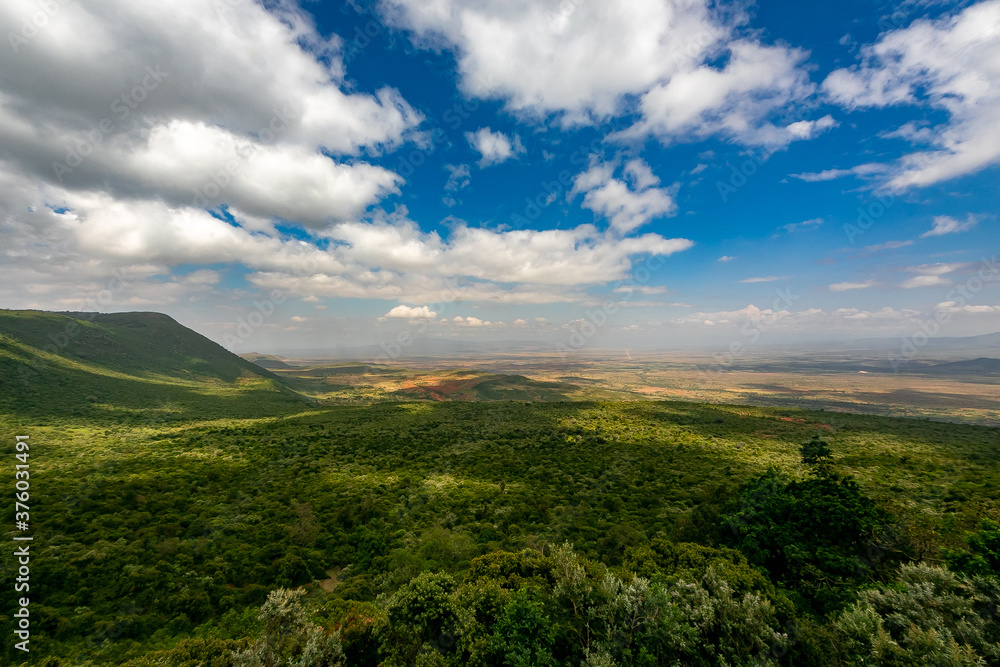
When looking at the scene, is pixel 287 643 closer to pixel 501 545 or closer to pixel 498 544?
pixel 498 544

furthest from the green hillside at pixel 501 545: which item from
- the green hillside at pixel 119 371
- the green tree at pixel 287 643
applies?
the green hillside at pixel 119 371

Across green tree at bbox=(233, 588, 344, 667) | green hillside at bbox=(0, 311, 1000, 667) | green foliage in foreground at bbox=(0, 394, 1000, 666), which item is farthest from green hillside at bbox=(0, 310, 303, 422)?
green tree at bbox=(233, 588, 344, 667)


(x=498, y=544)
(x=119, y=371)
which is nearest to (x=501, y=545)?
(x=498, y=544)

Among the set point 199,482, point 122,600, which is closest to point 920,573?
point 122,600

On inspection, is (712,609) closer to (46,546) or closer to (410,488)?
(410,488)

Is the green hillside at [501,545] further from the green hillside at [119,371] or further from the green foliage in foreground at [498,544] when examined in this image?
the green hillside at [119,371]

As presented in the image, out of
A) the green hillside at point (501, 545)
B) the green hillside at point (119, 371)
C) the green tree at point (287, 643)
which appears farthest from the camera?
the green hillside at point (119, 371)
